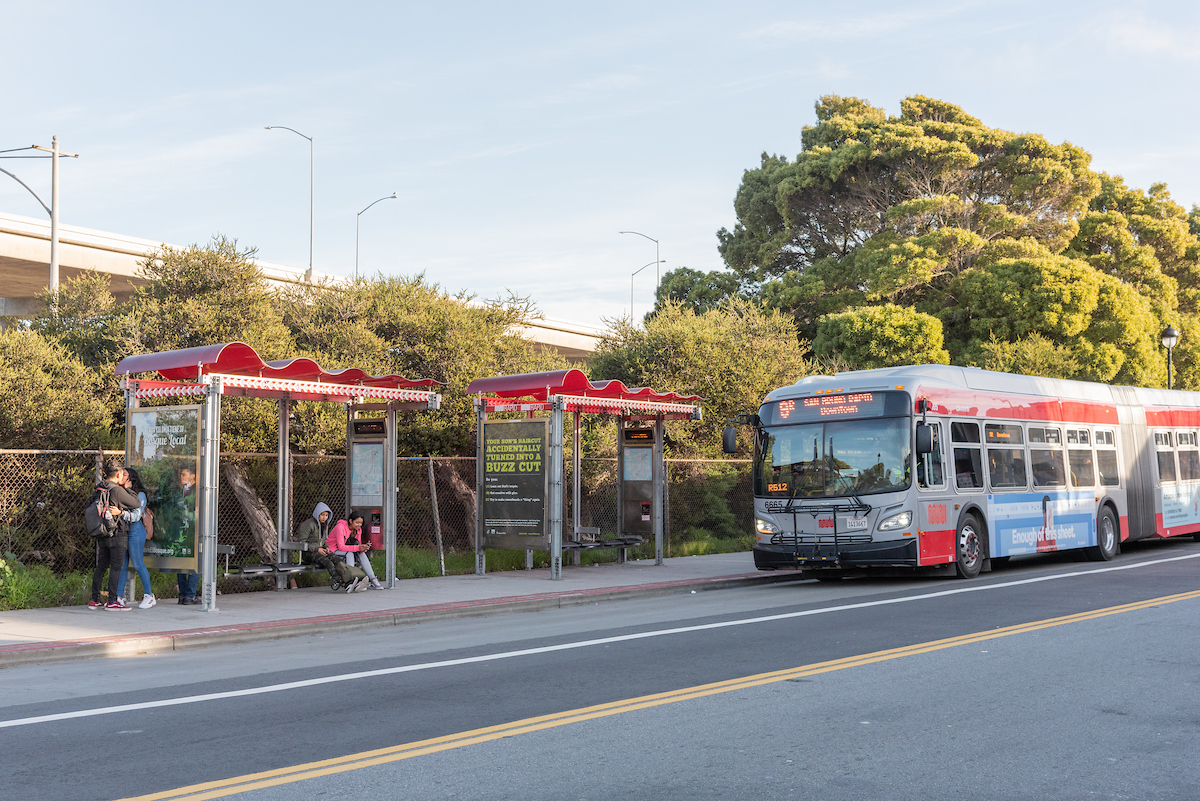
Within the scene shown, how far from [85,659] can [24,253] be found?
3125cm

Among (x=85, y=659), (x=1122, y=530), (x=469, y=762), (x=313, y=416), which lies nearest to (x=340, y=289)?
(x=313, y=416)

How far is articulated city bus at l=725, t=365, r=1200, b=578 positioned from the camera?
1595cm

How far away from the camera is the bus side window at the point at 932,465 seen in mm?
16062

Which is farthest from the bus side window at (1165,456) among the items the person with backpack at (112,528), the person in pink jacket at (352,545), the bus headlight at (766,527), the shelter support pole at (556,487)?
the person with backpack at (112,528)

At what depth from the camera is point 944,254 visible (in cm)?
4028

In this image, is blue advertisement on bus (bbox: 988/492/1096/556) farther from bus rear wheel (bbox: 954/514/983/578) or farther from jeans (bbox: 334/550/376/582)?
jeans (bbox: 334/550/376/582)

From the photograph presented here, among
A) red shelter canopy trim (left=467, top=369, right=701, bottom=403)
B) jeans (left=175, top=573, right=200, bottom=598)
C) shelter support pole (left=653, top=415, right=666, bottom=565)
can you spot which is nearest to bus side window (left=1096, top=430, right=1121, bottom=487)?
shelter support pole (left=653, top=415, right=666, bottom=565)

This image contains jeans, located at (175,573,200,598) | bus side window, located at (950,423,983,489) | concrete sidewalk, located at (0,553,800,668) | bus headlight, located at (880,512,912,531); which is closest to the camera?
concrete sidewalk, located at (0,553,800,668)

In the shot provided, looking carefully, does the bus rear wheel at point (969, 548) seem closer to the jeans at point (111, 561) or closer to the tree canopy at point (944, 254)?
the jeans at point (111, 561)

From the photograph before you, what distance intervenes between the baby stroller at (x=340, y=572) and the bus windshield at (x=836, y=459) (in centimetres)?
631

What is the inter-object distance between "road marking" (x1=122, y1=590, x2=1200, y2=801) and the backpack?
752cm

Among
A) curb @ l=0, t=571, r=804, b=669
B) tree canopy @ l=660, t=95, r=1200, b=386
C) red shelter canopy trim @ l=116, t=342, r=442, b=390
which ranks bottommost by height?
curb @ l=0, t=571, r=804, b=669

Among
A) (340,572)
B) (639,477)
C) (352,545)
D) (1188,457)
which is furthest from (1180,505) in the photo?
(340,572)

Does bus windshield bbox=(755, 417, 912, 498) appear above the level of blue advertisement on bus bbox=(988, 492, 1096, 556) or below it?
above
